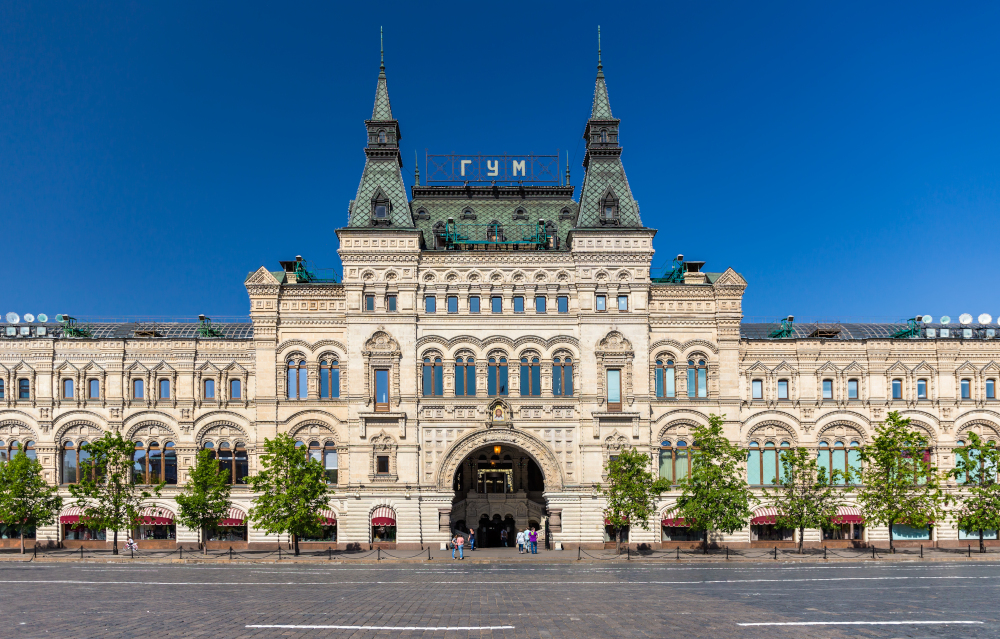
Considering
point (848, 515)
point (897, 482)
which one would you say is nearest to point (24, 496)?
point (848, 515)

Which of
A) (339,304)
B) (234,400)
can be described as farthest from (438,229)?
(234,400)

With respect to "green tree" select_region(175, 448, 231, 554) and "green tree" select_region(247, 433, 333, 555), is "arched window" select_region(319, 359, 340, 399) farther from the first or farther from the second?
"green tree" select_region(175, 448, 231, 554)

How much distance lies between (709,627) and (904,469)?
39545 mm

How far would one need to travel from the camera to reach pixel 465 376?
212 feet

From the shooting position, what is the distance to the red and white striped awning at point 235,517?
63062 millimetres

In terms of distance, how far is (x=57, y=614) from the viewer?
31.4 meters

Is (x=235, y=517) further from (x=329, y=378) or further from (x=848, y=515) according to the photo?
(x=848, y=515)

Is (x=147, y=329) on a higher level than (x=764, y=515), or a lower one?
higher

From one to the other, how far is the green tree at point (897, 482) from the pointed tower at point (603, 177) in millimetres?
26037

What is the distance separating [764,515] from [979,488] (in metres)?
16.5

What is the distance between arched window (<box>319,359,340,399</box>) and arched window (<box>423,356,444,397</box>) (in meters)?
7.47

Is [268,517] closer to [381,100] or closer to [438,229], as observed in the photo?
[438,229]

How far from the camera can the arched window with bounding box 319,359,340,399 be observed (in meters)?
65.0

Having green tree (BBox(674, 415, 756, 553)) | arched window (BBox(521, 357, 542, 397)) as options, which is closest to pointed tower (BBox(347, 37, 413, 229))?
arched window (BBox(521, 357, 542, 397))
